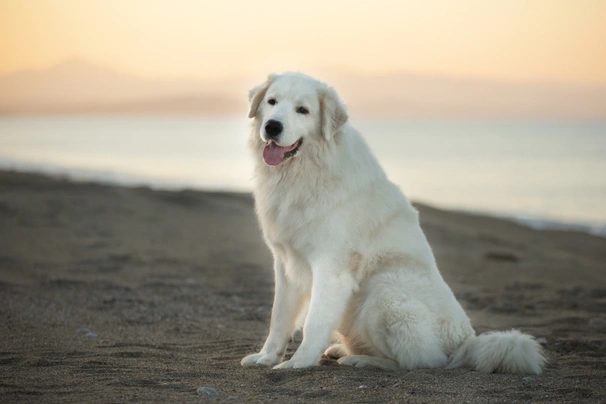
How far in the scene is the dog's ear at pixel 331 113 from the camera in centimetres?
438

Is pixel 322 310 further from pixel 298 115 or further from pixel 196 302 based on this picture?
pixel 196 302

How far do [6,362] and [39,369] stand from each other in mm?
313

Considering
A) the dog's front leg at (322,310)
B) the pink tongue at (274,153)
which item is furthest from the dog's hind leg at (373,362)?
the pink tongue at (274,153)

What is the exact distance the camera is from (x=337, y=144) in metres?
4.51

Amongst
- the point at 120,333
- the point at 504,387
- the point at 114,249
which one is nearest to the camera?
the point at 504,387

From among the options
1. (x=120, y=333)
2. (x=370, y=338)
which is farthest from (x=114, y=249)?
(x=370, y=338)

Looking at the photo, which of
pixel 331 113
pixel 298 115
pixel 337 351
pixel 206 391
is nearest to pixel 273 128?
pixel 298 115

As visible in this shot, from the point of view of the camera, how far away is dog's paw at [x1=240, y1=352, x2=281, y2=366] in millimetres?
4562

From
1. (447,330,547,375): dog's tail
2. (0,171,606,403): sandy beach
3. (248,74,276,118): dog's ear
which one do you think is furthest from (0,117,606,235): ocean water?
(447,330,547,375): dog's tail

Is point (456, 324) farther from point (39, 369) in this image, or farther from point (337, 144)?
point (39, 369)

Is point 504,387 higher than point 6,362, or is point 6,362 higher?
point 504,387

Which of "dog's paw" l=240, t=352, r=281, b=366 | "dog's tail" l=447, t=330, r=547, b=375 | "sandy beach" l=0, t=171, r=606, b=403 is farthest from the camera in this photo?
"dog's paw" l=240, t=352, r=281, b=366

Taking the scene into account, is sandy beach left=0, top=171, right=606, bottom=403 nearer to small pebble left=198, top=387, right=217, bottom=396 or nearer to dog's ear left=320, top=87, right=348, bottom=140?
small pebble left=198, top=387, right=217, bottom=396

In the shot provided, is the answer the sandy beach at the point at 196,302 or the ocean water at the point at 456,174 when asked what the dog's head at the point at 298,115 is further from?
the ocean water at the point at 456,174
